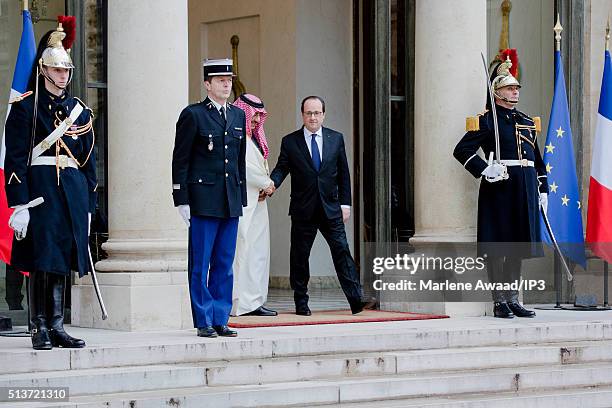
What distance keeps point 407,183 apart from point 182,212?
152 inches

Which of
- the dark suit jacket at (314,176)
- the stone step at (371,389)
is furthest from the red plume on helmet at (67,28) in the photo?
the dark suit jacket at (314,176)

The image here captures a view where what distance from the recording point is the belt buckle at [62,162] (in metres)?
8.98

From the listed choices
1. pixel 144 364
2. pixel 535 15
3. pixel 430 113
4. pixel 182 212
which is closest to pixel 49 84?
pixel 182 212

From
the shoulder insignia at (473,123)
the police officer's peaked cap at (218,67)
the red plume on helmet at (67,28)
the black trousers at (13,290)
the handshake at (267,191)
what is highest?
the red plume on helmet at (67,28)

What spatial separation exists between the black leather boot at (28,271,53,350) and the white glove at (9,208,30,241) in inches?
11.3

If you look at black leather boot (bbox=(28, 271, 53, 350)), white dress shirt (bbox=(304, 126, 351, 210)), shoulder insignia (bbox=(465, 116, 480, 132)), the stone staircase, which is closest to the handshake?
white dress shirt (bbox=(304, 126, 351, 210))

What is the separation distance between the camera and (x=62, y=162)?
29.5 ft

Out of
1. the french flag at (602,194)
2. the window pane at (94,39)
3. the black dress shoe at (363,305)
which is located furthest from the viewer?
the french flag at (602,194)

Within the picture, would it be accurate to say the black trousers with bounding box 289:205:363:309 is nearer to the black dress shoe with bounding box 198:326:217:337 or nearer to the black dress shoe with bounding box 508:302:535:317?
the black dress shoe with bounding box 508:302:535:317

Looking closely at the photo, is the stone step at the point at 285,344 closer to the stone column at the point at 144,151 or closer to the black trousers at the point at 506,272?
the black trousers at the point at 506,272

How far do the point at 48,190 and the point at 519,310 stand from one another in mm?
4418

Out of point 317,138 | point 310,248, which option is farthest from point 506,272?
point 317,138

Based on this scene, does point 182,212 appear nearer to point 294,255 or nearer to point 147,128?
point 147,128

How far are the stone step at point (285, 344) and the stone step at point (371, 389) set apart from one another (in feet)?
1.46
